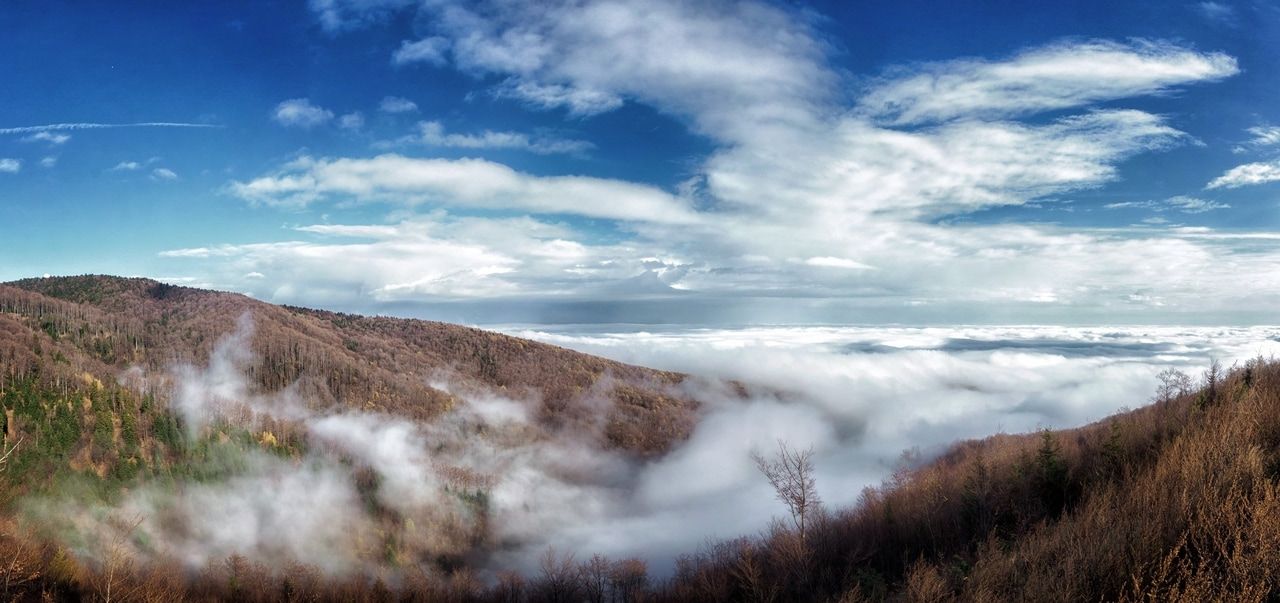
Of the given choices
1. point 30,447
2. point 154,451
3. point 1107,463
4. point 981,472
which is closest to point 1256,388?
point 1107,463

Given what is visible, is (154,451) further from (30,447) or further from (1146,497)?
(1146,497)

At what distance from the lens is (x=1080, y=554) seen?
10.2m

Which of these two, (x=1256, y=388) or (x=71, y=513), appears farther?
(x=71, y=513)

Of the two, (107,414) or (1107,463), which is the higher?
(1107,463)

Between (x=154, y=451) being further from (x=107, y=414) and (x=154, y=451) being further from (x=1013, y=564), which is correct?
(x=1013, y=564)

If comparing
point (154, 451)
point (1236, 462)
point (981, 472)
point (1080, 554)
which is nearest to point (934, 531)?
point (981, 472)

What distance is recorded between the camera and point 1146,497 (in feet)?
38.5

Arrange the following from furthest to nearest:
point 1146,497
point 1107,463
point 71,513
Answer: point 71,513 < point 1107,463 < point 1146,497

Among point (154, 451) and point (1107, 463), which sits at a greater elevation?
point (1107, 463)

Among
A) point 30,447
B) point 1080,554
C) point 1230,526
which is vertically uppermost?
point 1230,526

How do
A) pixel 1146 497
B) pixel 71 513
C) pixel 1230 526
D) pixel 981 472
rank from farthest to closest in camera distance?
pixel 71 513, pixel 981 472, pixel 1146 497, pixel 1230 526

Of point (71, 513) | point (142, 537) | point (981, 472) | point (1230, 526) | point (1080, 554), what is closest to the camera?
point (1230, 526)

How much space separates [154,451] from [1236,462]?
252715 mm

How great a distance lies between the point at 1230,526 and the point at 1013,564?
3364 millimetres
